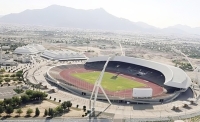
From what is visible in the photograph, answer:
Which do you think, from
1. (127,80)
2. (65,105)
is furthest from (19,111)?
(127,80)

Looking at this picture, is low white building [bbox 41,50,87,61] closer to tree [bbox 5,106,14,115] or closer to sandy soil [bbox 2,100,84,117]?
sandy soil [bbox 2,100,84,117]

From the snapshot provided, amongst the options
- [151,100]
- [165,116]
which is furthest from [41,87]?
[165,116]

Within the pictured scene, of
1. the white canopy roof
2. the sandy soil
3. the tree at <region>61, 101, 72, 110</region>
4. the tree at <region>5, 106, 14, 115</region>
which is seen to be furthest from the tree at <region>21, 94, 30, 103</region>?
the white canopy roof

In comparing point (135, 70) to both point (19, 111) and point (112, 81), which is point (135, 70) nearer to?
point (112, 81)

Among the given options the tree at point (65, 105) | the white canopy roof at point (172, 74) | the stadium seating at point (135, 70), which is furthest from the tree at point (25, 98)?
the stadium seating at point (135, 70)

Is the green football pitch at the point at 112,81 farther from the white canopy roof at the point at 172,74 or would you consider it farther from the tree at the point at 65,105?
the tree at the point at 65,105

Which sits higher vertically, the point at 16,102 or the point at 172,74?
the point at 172,74

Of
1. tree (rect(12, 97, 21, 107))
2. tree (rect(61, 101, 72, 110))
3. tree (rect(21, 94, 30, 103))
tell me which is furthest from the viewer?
tree (rect(21, 94, 30, 103))

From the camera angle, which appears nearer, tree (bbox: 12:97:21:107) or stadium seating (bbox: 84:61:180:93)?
tree (bbox: 12:97:21:107)

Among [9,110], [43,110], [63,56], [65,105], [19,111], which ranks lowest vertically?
[43,110]
